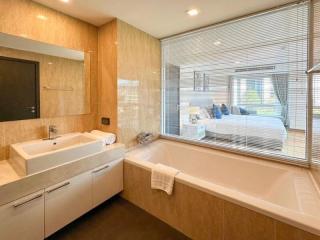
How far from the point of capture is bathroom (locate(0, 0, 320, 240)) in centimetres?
148

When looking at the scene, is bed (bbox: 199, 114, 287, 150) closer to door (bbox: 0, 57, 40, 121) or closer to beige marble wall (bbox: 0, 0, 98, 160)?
beige marble wall (bbox: 0, 0, 98, 160)

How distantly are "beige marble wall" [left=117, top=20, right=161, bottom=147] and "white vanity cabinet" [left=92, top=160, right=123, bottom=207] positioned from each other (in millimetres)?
428

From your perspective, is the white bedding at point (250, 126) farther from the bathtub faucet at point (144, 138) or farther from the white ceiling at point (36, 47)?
the white ceiling at point (36, 47)

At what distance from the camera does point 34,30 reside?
1.89m

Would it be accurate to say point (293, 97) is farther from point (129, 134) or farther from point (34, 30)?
point (34, 30)

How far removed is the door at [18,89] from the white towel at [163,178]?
1.50 meters

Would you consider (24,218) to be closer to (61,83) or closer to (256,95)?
(61,83)

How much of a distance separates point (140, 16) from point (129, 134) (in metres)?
1.60

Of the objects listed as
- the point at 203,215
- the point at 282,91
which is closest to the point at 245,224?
the point at 203,215

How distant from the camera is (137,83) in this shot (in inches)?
105

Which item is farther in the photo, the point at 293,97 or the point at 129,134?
the point at 129,134

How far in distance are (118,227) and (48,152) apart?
1.04 meters

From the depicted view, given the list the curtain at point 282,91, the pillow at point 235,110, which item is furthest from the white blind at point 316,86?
the pillow at point 235,110

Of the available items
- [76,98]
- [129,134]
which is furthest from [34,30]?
[129,134]
